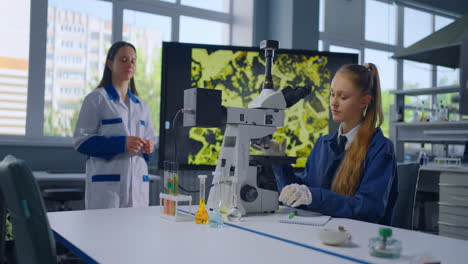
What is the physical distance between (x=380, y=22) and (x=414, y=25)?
663 millimetres

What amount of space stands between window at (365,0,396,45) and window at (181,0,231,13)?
2235mm

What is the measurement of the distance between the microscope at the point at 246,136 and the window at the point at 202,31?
11.0ft

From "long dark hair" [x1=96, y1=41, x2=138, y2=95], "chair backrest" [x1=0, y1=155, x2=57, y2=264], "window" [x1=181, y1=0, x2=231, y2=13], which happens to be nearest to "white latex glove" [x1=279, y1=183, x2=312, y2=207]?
"chair backrest" [x1=0, y1=155, x2=57, y2=264]

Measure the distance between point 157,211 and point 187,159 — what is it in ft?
5.64

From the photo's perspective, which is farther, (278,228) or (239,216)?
(239,216)

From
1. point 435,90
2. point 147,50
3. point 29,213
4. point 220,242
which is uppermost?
point 147,50

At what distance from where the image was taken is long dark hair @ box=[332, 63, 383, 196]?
161cm

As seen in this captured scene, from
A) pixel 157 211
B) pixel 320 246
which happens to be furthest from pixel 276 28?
pixel 320 246

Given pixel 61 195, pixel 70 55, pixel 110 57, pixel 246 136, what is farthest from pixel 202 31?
pixel 246 136

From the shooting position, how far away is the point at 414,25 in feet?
21.8

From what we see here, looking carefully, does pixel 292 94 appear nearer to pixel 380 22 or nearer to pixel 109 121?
pixel 109 121

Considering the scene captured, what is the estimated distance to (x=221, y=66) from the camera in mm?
3404

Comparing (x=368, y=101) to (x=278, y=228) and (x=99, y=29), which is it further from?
(x=99, y=29)

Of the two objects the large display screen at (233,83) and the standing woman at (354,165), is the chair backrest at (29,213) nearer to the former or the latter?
the standing woman at (354,165)
